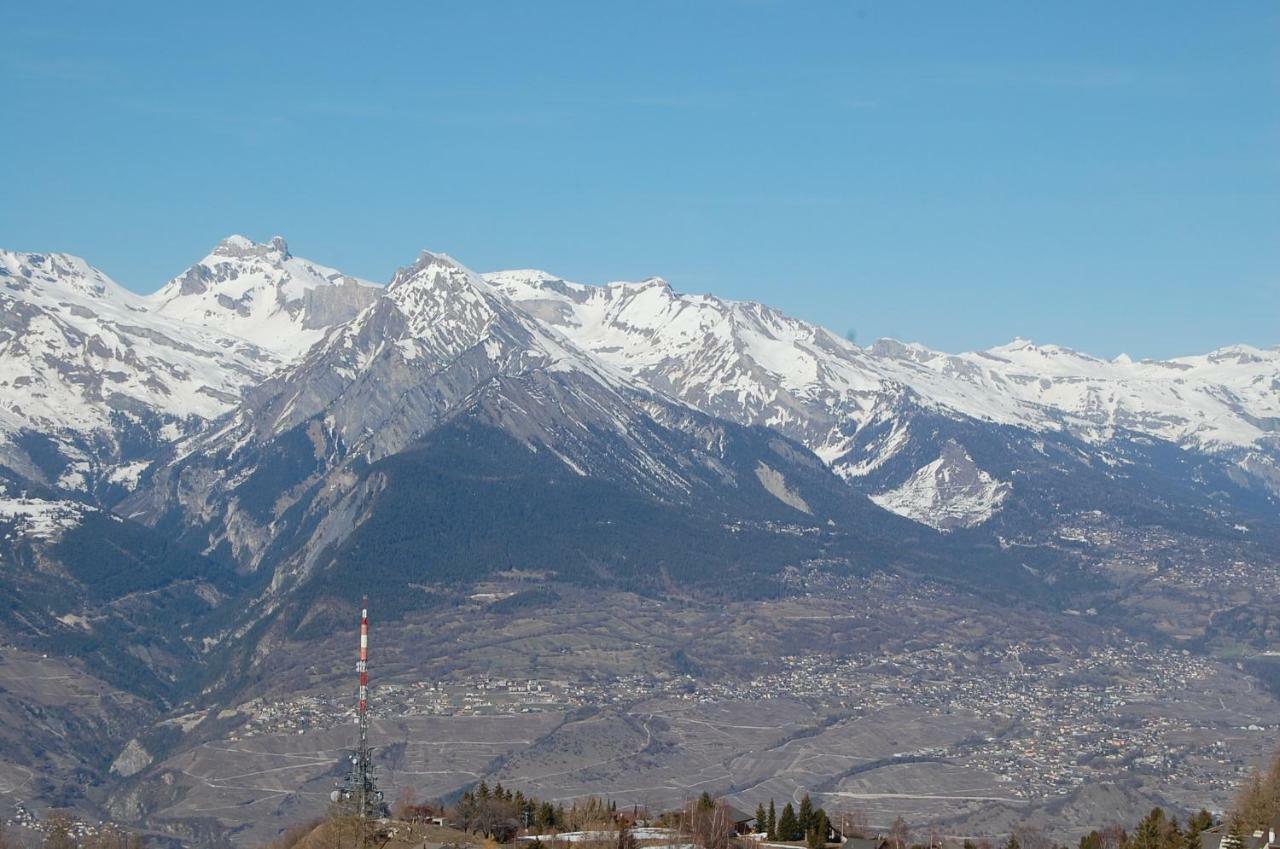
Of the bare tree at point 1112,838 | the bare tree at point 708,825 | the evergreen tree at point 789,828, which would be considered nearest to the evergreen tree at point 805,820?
the evergreen tree at point 789,828

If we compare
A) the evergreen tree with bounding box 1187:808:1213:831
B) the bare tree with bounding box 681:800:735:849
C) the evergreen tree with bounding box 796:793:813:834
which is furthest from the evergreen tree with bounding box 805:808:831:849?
the evergreen tree with bounding box 1187:808:1213:831

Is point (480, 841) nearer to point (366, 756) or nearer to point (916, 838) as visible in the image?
point (366, 756)

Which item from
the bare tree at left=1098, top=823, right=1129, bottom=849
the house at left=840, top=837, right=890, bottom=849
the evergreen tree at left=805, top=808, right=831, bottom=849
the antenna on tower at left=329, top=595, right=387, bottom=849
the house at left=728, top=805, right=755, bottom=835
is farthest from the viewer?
the house at left=728, top=805, right=755, bottom=835

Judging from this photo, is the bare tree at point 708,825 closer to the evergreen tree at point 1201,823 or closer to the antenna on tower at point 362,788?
the antenna on tower at point 362,788

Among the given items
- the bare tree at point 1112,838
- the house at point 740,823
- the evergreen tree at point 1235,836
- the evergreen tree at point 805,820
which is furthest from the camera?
the house at point 740,823

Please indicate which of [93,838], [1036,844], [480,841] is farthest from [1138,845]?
[93,838]

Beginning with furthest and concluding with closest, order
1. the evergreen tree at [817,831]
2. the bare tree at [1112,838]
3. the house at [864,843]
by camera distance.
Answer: the bare tree at [1112,838] < the evergreen tree at [817,831] < the house at [864,843]

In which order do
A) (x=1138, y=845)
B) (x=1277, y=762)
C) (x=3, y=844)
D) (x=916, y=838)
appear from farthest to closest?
(x=916, y=838)
(x=3, y=844)
(x=1277, y=762)
(x=1138, y=845)

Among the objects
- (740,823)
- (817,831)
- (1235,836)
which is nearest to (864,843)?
Result: (817,831)

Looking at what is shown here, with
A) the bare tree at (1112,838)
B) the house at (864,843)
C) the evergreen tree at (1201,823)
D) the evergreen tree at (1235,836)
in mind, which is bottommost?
the bare tree at (1112,838)

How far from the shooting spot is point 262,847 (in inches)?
7549

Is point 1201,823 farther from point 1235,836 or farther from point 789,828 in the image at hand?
point 789,828

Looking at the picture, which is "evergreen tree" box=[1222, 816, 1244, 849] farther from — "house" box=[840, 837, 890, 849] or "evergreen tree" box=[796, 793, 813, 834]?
"evergreen tree" box=[796, 793, 813, 834]

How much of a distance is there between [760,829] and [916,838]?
102 feet
